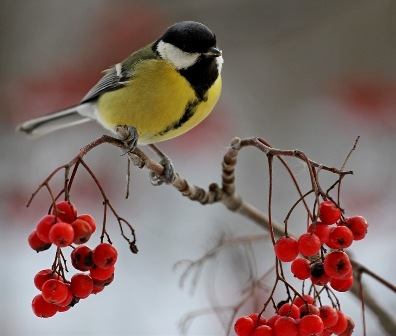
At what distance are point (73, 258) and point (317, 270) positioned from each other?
250 mm

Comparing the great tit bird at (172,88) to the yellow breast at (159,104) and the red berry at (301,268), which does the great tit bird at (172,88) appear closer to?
the yellow breast at (159,104)

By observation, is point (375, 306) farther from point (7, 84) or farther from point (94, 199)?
point (7, 84)

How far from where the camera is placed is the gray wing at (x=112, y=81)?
104 cm

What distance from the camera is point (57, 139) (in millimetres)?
2277

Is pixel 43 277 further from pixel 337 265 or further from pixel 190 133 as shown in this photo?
pixel 190 133

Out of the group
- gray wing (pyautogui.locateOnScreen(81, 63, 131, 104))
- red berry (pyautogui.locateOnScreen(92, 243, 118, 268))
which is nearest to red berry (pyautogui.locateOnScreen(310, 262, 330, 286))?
red berry (pyautogui.locateOnScreen(92, 243, 118, 268))

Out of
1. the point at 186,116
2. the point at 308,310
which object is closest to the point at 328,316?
the point at 308,310

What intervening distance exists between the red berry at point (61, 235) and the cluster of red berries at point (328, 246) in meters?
0.20

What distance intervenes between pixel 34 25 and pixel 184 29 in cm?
165

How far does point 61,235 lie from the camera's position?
0.55m

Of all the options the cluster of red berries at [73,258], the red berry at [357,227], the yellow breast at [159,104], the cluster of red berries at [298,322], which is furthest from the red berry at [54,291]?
the yellow breast at [159,104]

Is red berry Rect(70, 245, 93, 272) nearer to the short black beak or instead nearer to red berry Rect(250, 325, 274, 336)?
red berry Rect(250, 325, 274, 336)

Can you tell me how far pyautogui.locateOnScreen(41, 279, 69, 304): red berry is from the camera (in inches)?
23.0

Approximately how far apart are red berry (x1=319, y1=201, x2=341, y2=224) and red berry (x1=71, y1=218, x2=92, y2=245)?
0.75 feet
